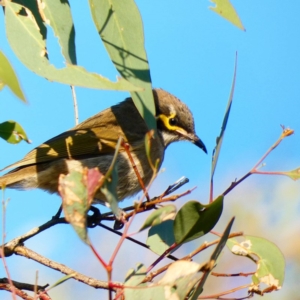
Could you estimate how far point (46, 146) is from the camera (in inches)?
162

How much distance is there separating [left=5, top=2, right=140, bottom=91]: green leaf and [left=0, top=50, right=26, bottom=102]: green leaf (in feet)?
0.20

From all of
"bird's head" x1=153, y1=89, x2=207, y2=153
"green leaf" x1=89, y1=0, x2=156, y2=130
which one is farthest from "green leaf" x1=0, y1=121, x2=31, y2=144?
"bird's head" x1=153, y1=89, x2=207, y2=153

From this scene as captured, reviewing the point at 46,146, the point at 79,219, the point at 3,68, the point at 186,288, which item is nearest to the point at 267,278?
the point at 186,288

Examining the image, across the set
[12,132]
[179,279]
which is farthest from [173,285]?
[12,132]

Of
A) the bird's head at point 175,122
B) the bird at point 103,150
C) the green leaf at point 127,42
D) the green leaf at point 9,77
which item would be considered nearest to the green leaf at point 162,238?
Answer: the green leaf at point 127,42

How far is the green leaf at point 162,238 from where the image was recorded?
2332 millimetres

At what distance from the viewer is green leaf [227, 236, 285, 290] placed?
7.48 feet

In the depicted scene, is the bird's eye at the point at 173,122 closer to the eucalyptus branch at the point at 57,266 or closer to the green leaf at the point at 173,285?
the eucalyptus branch at the point at 57,266

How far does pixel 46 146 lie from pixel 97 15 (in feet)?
5.44

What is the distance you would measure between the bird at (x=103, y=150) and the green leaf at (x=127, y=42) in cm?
119

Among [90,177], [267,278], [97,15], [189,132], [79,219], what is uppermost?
[97,15]

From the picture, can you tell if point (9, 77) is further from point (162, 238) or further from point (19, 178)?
point (19, 178)

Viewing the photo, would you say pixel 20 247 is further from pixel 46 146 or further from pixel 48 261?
pixel 46 146

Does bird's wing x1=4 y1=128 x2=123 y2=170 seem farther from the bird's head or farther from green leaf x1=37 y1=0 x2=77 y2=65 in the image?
green leaf x1=37 y1=0 x2=77 y2=65
